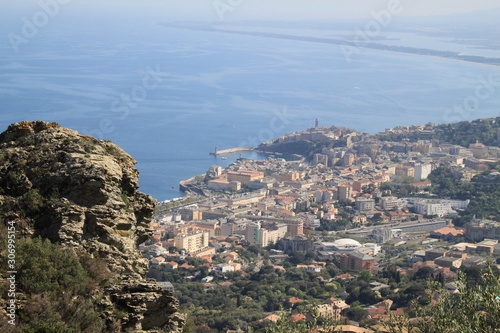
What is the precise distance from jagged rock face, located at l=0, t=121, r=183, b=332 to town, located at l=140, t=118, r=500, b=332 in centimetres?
366

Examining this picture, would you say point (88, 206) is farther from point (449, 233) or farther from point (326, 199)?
point (326, 199)

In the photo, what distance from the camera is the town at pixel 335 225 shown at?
1394 centimetres

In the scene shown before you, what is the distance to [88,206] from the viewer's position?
3.47 m

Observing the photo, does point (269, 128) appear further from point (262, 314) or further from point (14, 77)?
point (262, 314)

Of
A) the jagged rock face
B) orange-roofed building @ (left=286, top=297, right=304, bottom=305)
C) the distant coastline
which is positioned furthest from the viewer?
the distant coastline

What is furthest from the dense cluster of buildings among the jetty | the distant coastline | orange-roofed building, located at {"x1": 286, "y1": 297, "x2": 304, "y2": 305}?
the distant coastline

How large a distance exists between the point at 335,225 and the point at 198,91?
2892 centimetres

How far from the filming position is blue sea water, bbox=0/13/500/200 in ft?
115

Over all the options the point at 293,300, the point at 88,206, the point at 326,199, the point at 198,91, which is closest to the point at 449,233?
the point at 326,199

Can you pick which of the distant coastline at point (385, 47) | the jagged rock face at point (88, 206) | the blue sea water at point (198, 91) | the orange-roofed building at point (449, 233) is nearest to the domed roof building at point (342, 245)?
the orange-roofed building at point (449, 233)

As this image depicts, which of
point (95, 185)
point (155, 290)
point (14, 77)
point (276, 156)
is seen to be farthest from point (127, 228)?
point (14, 77)

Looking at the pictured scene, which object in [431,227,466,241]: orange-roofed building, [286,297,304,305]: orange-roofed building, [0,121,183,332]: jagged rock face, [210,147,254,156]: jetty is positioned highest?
[0,121,183,332]: jagged rock face

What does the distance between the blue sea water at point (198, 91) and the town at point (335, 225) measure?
3.19 meters

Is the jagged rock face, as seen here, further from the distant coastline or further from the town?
the distant coastline
